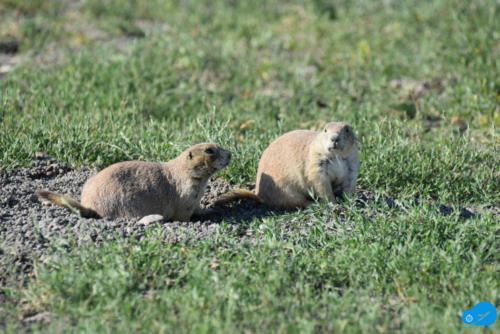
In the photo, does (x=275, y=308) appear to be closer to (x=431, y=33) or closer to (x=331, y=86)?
(x=331, y=86)

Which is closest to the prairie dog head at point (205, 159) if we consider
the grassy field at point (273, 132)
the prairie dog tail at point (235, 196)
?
the prairie dog tail at point (235, 196)

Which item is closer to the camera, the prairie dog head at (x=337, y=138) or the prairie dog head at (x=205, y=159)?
the prairie dog head at (x=337, y=138)

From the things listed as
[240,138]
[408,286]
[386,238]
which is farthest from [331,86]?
[408,286]

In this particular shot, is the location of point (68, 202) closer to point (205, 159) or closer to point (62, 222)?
point (62, 222)

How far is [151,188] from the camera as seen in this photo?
4441 mm

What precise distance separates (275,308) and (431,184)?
7.89ft

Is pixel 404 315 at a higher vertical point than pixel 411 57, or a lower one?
lower

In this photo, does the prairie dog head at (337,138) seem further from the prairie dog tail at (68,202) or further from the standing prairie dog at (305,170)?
the prairie dog tail at (68,202)

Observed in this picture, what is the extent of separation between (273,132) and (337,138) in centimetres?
154

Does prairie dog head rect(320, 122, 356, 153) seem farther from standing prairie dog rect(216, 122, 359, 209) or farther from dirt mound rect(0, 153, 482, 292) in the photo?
dirt mound rect(0, 153, 482, 292)

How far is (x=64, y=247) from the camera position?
3869mm

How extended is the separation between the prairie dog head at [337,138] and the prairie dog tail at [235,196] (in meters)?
0.75

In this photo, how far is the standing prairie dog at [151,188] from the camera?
169 inches

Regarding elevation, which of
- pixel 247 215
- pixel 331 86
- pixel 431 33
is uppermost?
pixel 431 33
